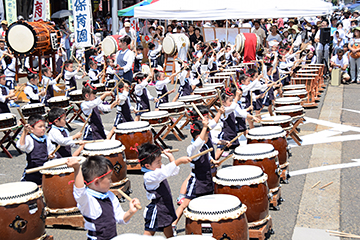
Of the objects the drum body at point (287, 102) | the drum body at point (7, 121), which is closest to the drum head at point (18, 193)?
the drum body at point (7, 121)

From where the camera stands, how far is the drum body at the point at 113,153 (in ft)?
16.9

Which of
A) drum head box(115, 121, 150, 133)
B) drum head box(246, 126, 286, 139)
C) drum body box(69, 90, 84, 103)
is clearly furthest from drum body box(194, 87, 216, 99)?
drum head box(246, 126, 286, 139)

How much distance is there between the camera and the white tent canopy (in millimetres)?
9016

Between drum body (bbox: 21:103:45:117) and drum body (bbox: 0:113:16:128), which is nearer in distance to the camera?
drum body (bbox: 0:113:16:128)

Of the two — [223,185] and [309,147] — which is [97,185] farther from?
[309,147]

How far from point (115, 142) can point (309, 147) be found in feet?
11.8

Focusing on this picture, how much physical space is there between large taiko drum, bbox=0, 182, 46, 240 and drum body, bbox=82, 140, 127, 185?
1244mm

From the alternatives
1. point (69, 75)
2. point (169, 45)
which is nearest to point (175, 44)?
point (169, 45)

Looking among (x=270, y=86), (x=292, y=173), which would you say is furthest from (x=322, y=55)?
(x=292, y=173)

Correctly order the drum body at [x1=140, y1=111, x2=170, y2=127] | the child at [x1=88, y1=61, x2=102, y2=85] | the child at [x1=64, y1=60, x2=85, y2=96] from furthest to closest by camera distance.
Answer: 1. the child at [x1=88, y1=61, x2=102, y2=85]
2. the child at [x1=64, y1=60, x2=85, y2=96]
3. the drum body at [x1=140, y1=111, x2=170, y2=127]

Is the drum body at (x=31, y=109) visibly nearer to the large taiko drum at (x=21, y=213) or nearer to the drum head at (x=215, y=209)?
the large taiko drum at (x=21, y=213)

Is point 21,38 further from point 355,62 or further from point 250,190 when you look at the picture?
point 355,62

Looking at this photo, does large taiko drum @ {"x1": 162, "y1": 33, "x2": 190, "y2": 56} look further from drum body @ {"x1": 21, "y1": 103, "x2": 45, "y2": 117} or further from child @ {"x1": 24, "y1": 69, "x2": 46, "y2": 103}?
drum body @ {"x1": 21, "y1": 103, "x2": 45, "y2": 117}

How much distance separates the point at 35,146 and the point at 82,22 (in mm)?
8376
